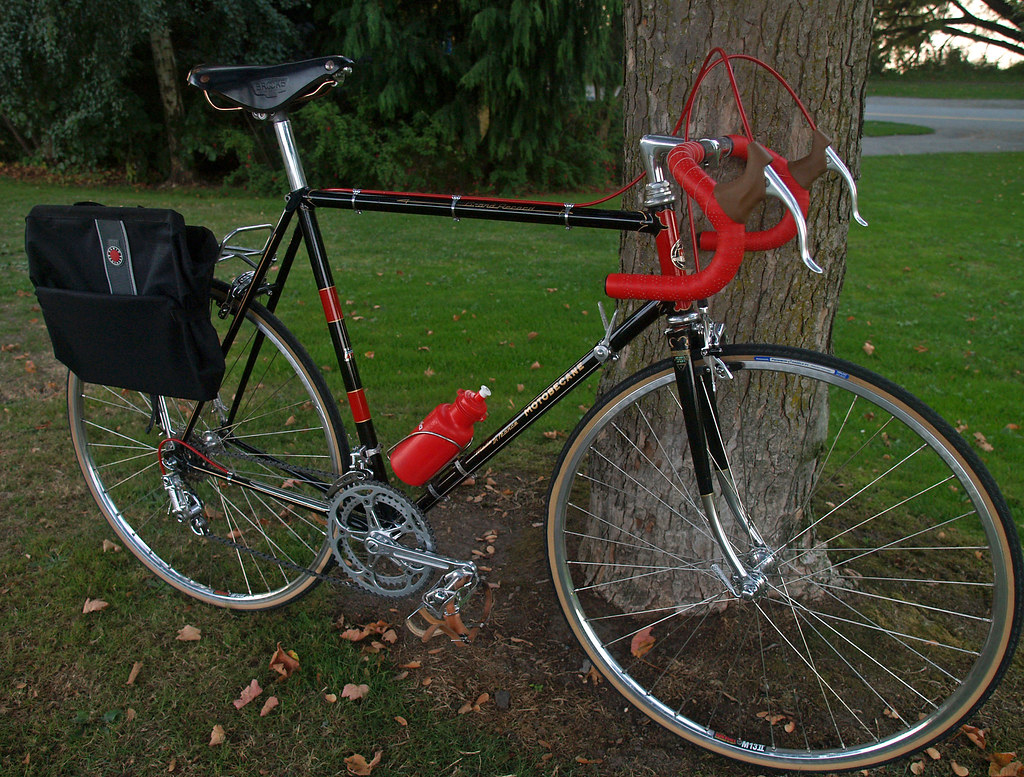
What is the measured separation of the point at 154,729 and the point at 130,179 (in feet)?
45.8

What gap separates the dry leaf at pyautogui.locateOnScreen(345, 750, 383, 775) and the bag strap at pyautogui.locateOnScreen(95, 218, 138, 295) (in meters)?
1.51

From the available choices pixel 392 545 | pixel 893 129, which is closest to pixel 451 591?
pixel 392 545

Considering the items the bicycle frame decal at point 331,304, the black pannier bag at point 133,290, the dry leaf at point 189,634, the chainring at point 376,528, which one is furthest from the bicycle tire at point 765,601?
the dry leaf at point 189,634

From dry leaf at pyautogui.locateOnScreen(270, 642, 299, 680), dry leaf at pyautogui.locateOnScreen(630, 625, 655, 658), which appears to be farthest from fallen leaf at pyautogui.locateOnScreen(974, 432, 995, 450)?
dry leaf at pyautogui.locateOnScreen(270, 642, 299, 680)

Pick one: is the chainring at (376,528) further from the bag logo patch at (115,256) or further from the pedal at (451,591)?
the bag logo patch at (115,256)

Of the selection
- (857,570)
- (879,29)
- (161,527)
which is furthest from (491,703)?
(879,29)

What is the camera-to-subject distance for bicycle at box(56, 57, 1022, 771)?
187 cm

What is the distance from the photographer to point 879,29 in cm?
3038

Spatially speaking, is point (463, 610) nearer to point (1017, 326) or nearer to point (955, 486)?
point (955, 486)

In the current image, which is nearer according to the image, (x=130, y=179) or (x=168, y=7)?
(x=168, y=7)

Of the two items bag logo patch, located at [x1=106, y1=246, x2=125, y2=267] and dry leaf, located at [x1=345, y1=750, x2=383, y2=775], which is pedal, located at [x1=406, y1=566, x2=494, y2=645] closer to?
dry leaf, located at [x1=345, y1=750, x2=383, y2=775]

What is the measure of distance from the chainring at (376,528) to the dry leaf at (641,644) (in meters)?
0.73

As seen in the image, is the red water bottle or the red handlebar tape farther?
the red water bottle

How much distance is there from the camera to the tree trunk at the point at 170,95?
1250 cm
